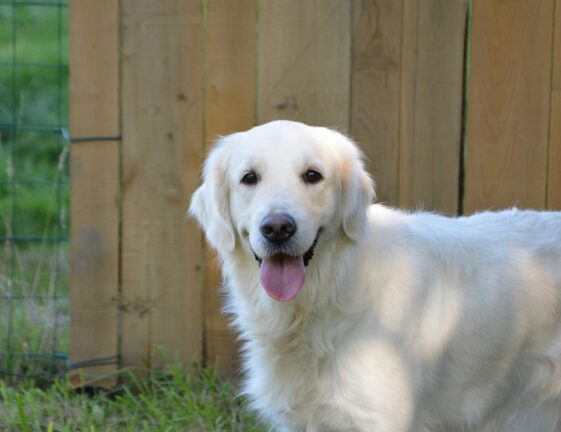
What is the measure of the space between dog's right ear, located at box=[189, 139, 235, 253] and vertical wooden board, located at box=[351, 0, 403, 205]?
1.06 m

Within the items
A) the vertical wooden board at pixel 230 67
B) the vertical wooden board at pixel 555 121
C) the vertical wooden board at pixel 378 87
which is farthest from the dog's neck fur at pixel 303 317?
the vertical wooden board at pixel 555 121

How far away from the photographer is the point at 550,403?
3.30 meters

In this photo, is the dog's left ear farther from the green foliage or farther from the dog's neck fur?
the green foliage

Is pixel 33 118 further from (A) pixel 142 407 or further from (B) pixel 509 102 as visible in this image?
(B) pixel 509 102

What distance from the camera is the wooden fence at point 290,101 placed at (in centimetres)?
399

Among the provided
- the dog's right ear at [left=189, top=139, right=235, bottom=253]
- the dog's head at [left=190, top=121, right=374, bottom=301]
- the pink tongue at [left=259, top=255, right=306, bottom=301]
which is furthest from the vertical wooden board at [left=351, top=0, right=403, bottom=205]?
the pink tongue at [left=259, top=255, right=306, bottom=301]

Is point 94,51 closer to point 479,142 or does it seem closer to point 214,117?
point 214,117

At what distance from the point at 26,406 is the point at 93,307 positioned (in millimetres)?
537

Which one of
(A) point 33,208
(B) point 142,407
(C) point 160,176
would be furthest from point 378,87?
(A) point 33,208

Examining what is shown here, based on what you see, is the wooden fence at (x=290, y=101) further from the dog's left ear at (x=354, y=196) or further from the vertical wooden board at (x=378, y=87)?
the dog's left ear at (x=354, y=196)

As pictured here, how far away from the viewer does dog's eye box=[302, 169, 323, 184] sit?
292 centimetres

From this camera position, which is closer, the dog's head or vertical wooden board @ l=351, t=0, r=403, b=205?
the dog's head

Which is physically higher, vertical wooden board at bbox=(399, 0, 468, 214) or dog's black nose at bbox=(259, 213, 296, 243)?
vertical wooden board at bbox=(399, 0, 468, 214)

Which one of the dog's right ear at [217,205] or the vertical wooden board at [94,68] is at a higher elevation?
the vertical wooden board at [94,68]
